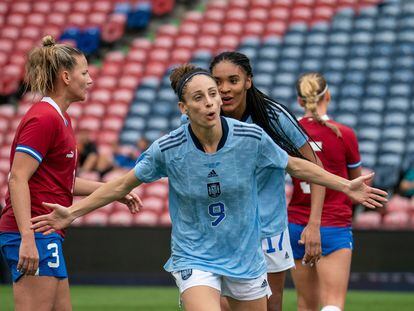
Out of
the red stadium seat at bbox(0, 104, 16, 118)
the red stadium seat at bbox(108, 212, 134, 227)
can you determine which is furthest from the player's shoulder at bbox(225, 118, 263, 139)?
the red stadium seat at bbox(0, 104, 16, 118)

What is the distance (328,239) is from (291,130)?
1245 millimetres

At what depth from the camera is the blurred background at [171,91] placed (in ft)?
44.8

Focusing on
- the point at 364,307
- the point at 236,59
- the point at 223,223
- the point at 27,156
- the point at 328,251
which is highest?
the point at 236,59

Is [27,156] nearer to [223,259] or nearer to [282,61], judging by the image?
[223,259]

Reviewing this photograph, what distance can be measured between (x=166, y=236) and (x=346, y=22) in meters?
8.00

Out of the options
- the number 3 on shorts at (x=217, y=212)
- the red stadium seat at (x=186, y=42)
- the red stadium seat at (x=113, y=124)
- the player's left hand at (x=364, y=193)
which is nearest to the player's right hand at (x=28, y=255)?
the number 3 on shorts at (x=217, y=212)

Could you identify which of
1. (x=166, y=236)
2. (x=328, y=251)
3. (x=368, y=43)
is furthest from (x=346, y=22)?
(x=328, y=251)

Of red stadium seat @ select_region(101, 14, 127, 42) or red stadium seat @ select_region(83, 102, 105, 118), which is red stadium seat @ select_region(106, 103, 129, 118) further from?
red stadium seat @ select_region(101, 14, 127, 42)

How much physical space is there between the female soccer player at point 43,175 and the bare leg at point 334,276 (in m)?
2.23

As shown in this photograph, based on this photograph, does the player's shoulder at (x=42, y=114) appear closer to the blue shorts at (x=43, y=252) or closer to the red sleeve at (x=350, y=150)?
the blue shorts at (x=43, y=252)

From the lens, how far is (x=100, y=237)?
44.9ft

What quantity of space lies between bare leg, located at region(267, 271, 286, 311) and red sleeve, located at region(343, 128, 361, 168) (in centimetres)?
122

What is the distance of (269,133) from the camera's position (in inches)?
251

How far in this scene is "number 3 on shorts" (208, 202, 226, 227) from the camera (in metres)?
Answer: 5.27
